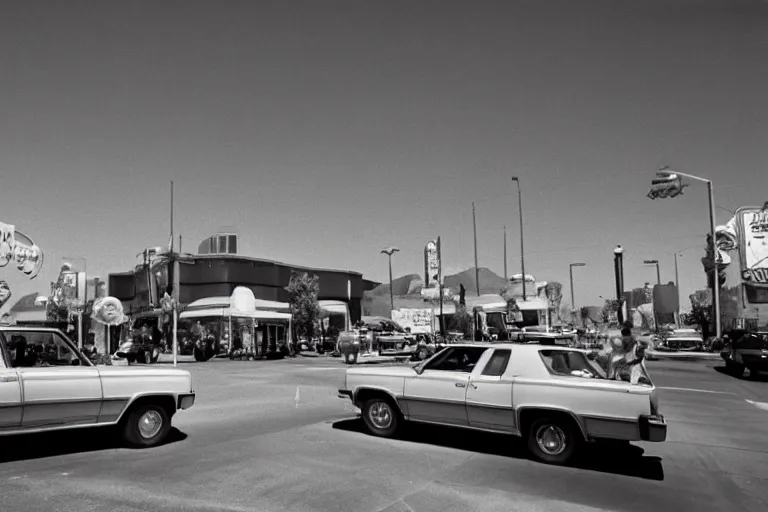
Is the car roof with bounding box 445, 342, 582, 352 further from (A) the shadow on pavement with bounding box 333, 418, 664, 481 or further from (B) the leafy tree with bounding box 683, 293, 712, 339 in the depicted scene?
(B) the leafy tree with bounding box 683, 293, 712, 339

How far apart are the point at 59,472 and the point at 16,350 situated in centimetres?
180

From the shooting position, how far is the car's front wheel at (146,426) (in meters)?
8.87

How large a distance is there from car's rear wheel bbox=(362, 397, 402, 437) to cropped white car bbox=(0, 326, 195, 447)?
268 centimetres

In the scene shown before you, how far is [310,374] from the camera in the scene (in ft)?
73.1

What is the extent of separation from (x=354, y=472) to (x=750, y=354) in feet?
61.4

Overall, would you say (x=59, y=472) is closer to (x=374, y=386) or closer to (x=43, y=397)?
(x=43, y=397)

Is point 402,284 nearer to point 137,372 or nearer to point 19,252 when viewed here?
point 19,252

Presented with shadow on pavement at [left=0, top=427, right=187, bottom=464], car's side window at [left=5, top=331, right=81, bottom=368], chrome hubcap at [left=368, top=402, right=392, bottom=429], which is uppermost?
car's side window at [left=5, top=331, right=81, bottom=368]

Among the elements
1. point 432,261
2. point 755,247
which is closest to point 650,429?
point 755,247

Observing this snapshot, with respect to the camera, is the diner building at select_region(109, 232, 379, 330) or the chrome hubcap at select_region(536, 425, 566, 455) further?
the diner building at select_region(109, 232, 379, 330)

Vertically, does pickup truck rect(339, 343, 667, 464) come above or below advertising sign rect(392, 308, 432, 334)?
below

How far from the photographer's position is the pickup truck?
786 cm

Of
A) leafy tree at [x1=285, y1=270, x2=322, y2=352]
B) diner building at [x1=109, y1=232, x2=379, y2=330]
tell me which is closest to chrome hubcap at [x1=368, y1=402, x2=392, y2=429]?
diner building at [x1=109, y1=232, x2=379, y2=330]

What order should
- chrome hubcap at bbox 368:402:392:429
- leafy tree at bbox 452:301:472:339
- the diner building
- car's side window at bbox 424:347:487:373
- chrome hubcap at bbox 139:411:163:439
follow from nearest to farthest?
chrome hubcap at bbox 139:411:163:439, car's side window at bbox 424:347:487:373, chrome hubcap at bbox 368:402:392:429, leafy tree at bbox 452:301:472:339, the diner building
